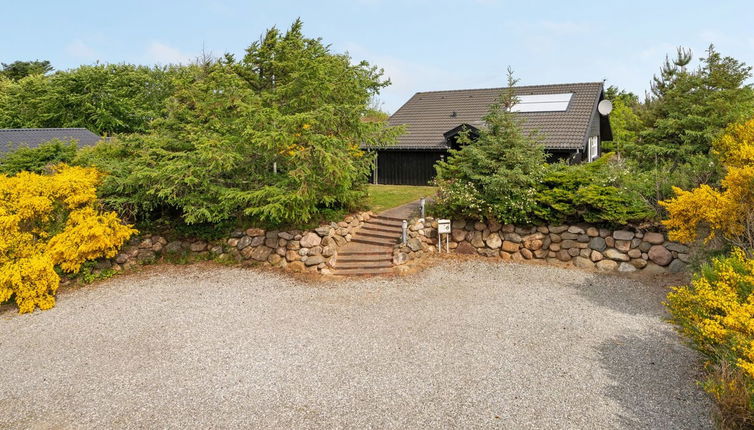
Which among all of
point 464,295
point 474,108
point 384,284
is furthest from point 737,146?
point 474,108

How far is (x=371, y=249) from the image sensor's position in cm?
1205

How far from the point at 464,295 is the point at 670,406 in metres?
4.72

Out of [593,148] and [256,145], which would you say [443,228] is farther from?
[593,148]

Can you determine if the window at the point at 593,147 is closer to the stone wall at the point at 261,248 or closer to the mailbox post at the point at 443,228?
the mailbox post at the point at 443,228

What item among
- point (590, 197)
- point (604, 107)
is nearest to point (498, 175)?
point (590, 197)

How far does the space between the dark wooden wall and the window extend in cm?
775

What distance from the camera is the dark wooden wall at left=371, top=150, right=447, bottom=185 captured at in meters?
20.5

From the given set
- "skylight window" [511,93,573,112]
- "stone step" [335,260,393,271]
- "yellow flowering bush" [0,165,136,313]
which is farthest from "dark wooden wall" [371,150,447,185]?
"yellow flowering bush" [0,165,136,313]

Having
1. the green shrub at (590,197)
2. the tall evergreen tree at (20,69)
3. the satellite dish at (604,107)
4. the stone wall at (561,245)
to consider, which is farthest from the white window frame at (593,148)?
the tall evergreen tree at (20,69)

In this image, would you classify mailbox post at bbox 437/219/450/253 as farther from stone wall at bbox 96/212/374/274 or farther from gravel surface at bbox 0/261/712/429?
stone wall at bbox 96/212/374/274

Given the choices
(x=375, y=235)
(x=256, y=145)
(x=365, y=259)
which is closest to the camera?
(x=256, y=145)

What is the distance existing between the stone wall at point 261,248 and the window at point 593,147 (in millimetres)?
14607

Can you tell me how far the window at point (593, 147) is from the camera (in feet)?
67.9

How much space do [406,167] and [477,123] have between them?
4236 millimetres
